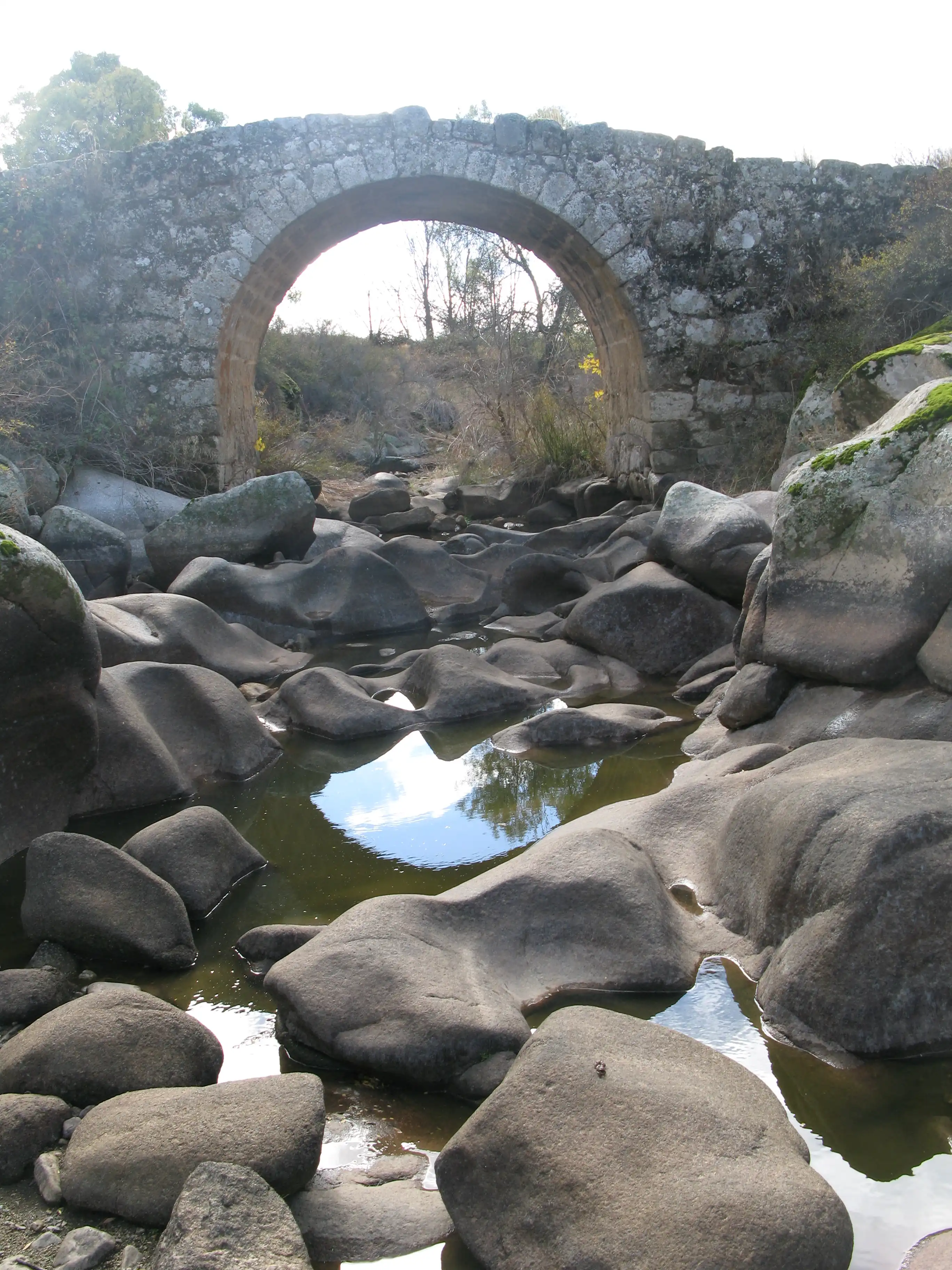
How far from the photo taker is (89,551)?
7852 millimetres

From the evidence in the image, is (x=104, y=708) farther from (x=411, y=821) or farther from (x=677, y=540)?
(x=677, y=540)

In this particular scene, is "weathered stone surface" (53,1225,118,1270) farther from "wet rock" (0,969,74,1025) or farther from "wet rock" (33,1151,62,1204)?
"wet rock" (0,969,74,1025)

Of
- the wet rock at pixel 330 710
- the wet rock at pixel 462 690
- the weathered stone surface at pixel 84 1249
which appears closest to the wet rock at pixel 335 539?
the wet rock at pixel 462 690

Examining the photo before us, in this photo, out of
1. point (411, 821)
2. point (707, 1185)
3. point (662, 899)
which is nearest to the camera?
point (707, 1185)

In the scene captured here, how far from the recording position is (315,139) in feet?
31.5

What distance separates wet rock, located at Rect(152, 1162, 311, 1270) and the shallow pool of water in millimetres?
253

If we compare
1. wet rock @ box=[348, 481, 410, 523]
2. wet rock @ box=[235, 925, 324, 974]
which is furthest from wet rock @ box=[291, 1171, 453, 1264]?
wet rock @ box=[348, 481, 410, 523]

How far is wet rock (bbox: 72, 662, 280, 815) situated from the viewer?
4391 mm

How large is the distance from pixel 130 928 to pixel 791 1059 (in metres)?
1.82

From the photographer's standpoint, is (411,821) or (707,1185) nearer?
(707,1185)

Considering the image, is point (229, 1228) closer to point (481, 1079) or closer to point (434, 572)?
point (481, 1079)

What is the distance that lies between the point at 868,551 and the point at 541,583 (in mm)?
3967

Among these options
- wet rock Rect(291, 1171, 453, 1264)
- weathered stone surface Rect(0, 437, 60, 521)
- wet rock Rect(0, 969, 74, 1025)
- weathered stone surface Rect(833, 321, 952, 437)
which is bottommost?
wet rock Rect(291, 1171, 453, 1264)

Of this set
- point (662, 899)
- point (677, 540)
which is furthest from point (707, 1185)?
point (677, 540)
